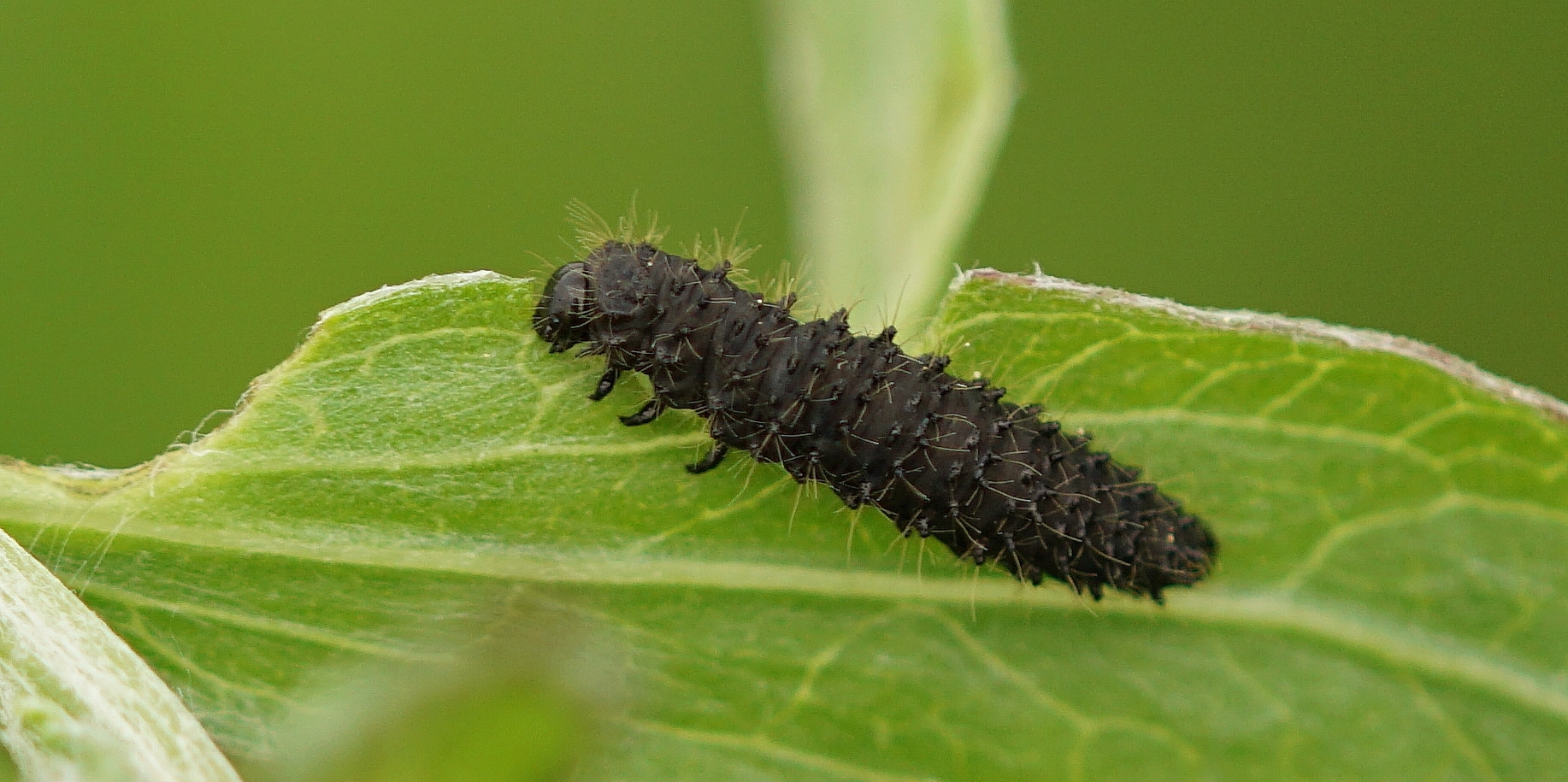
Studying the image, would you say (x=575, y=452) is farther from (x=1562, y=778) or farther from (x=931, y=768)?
(x=1562, y=778)

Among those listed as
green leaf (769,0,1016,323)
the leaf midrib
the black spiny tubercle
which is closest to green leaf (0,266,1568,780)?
the leaf midrib

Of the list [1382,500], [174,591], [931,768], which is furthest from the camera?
[1382,500]

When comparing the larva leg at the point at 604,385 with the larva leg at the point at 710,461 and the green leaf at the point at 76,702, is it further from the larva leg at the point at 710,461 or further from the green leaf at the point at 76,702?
the green leaf at the point at 76,702

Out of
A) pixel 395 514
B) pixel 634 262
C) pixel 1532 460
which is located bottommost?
pixel 395 514

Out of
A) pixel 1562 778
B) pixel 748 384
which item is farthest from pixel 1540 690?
pixel 748 384

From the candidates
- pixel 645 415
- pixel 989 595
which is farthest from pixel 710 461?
pixel 989 595

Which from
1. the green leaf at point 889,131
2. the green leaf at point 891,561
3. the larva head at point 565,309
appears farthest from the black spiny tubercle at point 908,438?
the green leaf at point 889,131

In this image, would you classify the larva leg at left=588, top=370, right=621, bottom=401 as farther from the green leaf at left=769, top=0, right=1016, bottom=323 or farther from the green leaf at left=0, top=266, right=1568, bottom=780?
the green leaf at left=769, top=0, right=1016, bottom=323

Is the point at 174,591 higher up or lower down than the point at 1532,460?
lower down
